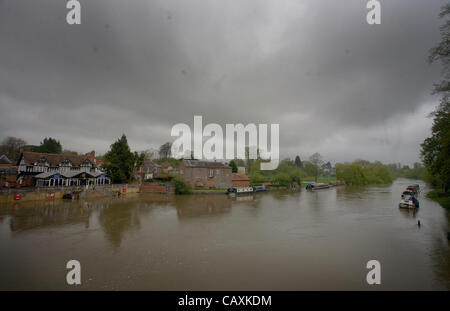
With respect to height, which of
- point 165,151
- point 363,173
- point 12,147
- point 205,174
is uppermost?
point 165,151

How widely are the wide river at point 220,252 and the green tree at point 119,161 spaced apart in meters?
16.7

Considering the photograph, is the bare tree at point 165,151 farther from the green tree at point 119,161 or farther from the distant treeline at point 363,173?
the distant treeline at point 363,173

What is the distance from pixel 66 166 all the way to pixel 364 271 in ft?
145

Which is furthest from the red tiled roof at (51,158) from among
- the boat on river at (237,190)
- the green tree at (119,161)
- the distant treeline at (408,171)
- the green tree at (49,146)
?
the distant treeline at (408,171)

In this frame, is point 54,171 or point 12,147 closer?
point 54,171

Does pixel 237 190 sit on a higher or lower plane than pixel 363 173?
lower

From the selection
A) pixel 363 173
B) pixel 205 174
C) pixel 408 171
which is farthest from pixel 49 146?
pixel 408 171

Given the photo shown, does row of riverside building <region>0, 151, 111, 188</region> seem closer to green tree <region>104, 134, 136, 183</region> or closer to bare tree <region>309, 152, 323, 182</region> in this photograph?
green tree <region>104, 134, 136, 183</region>

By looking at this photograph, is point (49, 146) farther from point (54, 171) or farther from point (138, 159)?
point (138, 159)

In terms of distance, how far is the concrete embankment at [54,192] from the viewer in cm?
2144

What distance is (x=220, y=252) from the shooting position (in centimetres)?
974

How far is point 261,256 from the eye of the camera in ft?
30.6

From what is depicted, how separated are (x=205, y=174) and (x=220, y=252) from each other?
93.5ft
